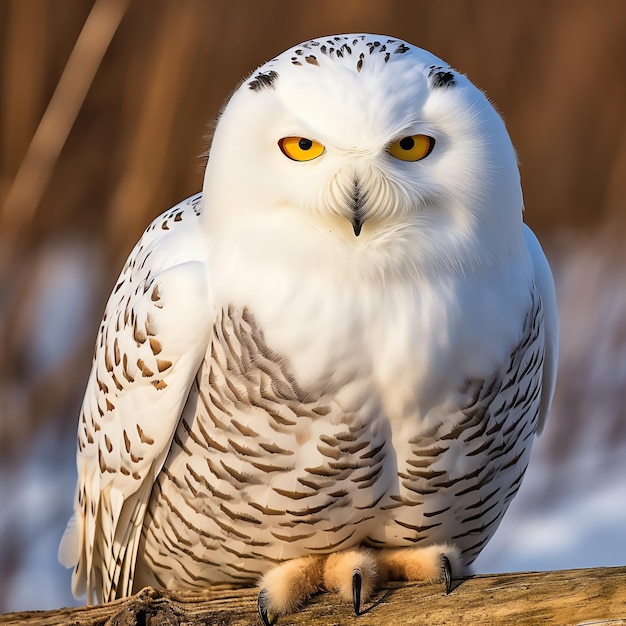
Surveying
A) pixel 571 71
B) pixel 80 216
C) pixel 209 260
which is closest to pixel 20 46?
pixel 80 216

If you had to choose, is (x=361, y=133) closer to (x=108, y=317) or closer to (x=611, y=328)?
(x=108, y=317)

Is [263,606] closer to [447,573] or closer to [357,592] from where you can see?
[357,592]

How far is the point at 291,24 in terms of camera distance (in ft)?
9.08

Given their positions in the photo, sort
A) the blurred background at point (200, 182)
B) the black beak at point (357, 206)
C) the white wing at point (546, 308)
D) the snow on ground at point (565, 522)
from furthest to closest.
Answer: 1. the snow on ground at point (565, 522)
2. the blurred background at point (200, 182)
3. the white wing at point (546, 308)
4. the black beak at point (357, 206)

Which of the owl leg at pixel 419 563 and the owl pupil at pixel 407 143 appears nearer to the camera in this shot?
the owl pupil at pixel 407 143

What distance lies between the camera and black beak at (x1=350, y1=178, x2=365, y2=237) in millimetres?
1207

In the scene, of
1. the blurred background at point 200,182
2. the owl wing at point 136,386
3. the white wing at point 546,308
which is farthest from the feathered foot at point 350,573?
the blurred background at point 200,182

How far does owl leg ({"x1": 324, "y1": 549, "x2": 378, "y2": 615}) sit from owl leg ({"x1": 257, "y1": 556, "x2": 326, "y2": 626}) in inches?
0.7

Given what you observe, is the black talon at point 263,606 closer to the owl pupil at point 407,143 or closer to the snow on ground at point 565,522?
the owl pupil at point 407,143

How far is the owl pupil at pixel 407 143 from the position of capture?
4.09ft

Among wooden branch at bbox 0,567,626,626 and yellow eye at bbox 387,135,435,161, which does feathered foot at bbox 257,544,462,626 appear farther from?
yellow eye at bbox 387,135,435,161

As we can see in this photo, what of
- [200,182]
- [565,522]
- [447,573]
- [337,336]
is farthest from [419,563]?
[565,522]

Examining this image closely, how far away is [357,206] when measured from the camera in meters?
1.21

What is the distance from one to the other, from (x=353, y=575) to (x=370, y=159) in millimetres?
691
